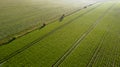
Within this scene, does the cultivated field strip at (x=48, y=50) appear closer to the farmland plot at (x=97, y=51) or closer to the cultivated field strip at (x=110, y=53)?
the farmland plot at (x=97, y=51)

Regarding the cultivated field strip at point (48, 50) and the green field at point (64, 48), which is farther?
the green field at point (64, 48)

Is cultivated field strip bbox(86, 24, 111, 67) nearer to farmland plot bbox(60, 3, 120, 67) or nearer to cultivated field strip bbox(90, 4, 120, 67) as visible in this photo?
farmland plot bbox(60, 3, 120, 67)

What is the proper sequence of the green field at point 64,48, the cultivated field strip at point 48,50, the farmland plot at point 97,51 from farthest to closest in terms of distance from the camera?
the farmland plot at point 97,51 < the green field at point 64,48 < the cultivated field strip at point 48,50

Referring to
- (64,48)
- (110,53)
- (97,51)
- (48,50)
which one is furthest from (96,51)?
(48,50)

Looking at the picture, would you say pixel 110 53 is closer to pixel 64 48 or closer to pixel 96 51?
pixel 96 51

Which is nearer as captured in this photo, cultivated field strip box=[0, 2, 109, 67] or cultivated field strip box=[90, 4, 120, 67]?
cultivated field strip box=[0, 2, 109, 67]

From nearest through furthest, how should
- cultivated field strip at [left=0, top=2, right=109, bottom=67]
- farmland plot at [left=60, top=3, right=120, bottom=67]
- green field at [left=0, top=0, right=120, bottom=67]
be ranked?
cultivated field strip at [left=0, top=2, right=109, bottom=67] < green field at [left=0, top=0, right=120, bottom=67] < farmland plot at [left=60, top=3, right=120, bottom=67]

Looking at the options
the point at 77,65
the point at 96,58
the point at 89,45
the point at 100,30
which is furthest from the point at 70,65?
the point at 100,30

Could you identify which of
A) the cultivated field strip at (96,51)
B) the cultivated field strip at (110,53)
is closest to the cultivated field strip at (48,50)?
the cultivated field strip at (96,51)

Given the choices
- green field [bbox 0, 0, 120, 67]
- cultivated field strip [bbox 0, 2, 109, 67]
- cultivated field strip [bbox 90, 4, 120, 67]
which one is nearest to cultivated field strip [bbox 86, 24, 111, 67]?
green field [bbox 0, 0, 120, 67]

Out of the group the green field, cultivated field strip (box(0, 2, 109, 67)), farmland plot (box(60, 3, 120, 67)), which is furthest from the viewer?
farmland plot (box(60, 3, 120, 67))

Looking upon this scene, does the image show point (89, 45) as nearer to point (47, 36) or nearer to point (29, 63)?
point (47, 36)
